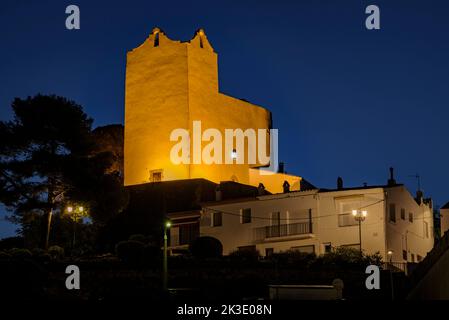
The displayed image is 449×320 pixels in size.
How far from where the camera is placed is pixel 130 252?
50250mm

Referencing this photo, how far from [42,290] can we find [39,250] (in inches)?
508

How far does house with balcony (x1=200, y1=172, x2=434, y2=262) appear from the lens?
57.5 meters

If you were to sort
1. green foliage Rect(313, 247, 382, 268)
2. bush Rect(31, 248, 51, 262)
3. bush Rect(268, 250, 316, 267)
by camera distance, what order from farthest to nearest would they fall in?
bush Rect(268, 250, 316, 267) < green foliage Rect(313, 247, 382, 268) < bush Rect(31, 248, 51, 262)

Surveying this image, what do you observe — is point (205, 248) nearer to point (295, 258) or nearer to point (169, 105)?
point (295, 258)

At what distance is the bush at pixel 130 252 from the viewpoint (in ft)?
162

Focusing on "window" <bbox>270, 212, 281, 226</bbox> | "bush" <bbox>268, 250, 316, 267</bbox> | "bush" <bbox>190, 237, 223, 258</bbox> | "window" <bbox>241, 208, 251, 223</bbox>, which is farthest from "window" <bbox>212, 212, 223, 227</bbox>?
"bush" <bbox>268, 250, 316, 267</bbox>

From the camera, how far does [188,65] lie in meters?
77.2

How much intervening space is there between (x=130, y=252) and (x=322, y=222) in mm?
13827

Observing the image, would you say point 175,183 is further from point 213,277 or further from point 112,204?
point 213,277

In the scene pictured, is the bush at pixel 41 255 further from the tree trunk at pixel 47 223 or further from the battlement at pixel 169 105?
the battlement at pixel 169 105

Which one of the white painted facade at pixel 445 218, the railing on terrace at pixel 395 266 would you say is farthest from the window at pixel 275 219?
the white painted facade at pixel 445 218

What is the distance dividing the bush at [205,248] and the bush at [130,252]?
12.3 ft

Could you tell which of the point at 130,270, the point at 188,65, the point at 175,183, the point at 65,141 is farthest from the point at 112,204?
the point at 188,65

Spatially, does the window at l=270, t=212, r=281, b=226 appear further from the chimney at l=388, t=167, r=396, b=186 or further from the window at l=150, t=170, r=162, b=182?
the window at l=150, t=170, r=162, b=182
